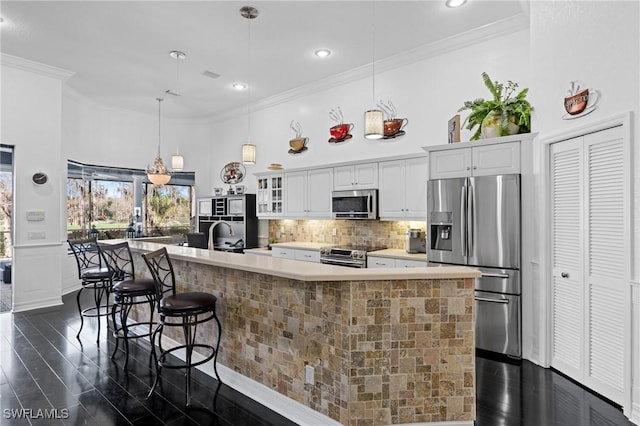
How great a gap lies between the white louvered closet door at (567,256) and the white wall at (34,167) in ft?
21.4

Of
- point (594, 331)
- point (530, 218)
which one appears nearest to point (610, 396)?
point (594, 331)

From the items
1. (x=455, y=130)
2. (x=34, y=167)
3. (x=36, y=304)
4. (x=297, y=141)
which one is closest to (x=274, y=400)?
(x=455, y=130)

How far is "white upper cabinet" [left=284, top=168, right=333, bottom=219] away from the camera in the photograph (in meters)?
5.73

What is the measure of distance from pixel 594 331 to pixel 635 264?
28.2 inches

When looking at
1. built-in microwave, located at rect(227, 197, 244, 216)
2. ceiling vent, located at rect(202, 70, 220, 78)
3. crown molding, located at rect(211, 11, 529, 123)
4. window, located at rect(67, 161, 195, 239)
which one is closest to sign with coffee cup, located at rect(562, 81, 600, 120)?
crown molding, located at rect(211, 11, 529, 123)

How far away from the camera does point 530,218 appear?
358cm

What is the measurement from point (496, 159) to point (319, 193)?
277cm

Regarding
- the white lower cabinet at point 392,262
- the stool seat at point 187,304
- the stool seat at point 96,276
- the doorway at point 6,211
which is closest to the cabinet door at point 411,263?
the white lower cabinet at point 392,262

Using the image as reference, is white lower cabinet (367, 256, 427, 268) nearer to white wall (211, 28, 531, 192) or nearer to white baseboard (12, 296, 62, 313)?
white wall (211, 28, 531, 192)

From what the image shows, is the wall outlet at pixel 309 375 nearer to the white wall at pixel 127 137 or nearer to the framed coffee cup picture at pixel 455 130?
the framed coffee cup picture at pixel 455 130

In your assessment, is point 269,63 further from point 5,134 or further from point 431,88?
point 5,134

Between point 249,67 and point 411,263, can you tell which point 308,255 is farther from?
point 249,67

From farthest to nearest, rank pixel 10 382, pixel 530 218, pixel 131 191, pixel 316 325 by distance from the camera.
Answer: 1. pixel 131 191
2. pixel 530 218
3. pixel 10 382
4. pixel 316 325

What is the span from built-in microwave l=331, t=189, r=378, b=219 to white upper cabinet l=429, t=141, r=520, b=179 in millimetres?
1108
